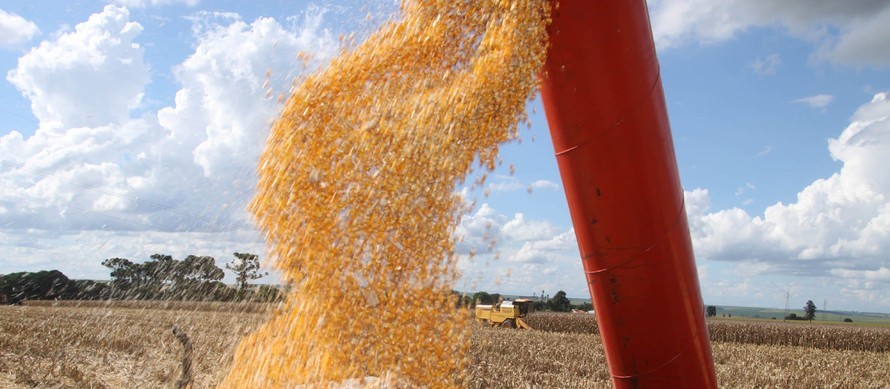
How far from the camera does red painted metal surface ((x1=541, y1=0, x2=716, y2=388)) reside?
233 centimetres

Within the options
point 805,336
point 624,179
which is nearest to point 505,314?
point 805,336

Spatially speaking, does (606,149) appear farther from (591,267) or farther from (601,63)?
(591,267)

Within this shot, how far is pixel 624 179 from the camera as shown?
2.38 meters

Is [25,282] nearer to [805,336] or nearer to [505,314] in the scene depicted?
[505,314]

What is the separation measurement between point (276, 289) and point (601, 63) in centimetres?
210

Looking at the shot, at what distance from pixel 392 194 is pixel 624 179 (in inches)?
38.6

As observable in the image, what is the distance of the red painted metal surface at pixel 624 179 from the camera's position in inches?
91.9

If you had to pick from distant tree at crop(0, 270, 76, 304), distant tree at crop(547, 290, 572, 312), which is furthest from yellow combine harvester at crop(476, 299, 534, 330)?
distant tree at crop(0, 270, 76, 304)

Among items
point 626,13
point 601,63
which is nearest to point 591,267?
point 601,63

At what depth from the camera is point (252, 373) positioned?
10.8 feet

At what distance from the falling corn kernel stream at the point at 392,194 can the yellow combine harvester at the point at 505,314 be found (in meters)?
20.9

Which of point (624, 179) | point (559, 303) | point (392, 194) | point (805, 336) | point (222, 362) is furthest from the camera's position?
point (559, 303)

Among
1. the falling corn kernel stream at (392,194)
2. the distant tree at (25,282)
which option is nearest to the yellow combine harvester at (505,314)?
the distant tree at (25,282)

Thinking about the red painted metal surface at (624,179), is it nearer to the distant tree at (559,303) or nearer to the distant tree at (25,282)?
the distant tree at (25,282)
